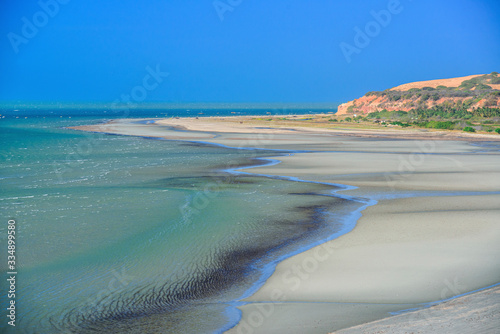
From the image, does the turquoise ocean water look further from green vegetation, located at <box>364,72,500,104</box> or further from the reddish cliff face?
green vegetation, located at <box>364,72,500,104</box>

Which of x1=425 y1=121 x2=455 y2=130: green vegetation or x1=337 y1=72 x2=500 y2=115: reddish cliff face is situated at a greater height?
x1=337 y1=72 x2=500 y2=115: reddish cliff face

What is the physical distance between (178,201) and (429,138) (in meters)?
40.8

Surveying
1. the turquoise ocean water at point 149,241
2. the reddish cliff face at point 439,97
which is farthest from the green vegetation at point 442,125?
the turquoise ocean water at point 149,241

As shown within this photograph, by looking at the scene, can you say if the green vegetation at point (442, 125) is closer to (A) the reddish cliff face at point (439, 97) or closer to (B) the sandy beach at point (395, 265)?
(A) the reddish cliff face at point (439, 97)

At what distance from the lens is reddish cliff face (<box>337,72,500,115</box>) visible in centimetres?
8694

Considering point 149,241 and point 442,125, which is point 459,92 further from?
point 149,241

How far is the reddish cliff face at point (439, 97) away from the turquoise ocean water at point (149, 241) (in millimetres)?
76541

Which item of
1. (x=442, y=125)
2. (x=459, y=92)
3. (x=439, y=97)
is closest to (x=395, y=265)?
(x=442, y=125)


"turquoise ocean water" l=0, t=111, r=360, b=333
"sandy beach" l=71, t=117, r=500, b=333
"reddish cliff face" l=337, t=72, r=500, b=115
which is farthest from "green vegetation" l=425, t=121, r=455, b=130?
"turquoise ocean water" l=0, t=111, r=360, b=333

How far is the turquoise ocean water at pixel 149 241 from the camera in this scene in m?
8.77

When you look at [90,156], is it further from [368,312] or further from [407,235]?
[368,312]

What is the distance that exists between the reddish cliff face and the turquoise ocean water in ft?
251

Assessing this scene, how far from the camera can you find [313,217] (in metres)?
16.2

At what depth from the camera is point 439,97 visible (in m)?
96.1
